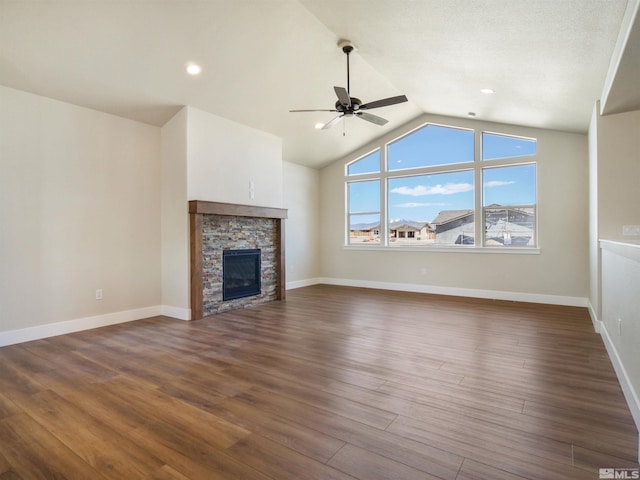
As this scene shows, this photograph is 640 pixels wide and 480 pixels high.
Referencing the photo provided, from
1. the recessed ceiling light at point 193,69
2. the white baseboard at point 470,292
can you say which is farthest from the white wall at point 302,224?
the recessed ceiling light at point 193,69

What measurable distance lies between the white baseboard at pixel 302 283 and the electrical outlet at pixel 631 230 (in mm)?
5572

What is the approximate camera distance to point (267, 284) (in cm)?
614

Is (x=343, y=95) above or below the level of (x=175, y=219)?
above

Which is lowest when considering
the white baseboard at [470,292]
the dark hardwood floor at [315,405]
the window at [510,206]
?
the dark hardwood floor at [315,405]

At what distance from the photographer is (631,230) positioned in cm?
374

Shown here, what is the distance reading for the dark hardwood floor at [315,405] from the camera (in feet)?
5.67

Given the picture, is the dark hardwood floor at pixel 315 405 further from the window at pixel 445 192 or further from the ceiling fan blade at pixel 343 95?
the ceiling fan blade at pixel 343 95

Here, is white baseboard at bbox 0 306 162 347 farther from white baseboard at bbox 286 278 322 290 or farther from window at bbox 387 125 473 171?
window at bbox 387 125 473 171

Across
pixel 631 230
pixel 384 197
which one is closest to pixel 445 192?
pixel 384 197

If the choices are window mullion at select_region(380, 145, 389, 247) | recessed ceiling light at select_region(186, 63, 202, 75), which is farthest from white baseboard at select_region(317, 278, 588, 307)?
recessed ceiling light at select_region(186, 63, 202, 75)

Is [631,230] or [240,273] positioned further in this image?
[240,273]

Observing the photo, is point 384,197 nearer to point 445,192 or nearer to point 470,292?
point 445,192

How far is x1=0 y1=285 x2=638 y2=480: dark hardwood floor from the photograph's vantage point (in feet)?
5.67
